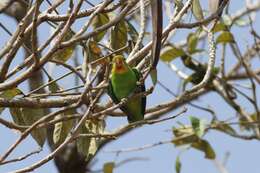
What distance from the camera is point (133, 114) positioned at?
101 inches

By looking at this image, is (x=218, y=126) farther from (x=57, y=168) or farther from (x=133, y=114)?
(x=57, y=168)

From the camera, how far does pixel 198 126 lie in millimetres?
3000

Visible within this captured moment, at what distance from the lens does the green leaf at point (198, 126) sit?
2.96 meters

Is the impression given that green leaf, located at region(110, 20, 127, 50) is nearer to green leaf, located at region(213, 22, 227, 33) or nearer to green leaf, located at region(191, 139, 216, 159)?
green leaf, located at region(213, 22, 227, 33)

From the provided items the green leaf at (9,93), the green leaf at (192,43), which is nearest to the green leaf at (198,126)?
the green leaf at (192,43)

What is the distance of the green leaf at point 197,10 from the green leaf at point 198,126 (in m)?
1.05

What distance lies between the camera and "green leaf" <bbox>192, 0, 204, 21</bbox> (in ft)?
6.27

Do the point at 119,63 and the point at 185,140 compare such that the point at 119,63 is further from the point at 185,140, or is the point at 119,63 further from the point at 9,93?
the point at 185,140

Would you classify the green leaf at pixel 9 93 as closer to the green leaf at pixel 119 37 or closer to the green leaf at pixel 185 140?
the green leaf at pixel 119 37

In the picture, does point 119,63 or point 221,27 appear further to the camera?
point 221,27

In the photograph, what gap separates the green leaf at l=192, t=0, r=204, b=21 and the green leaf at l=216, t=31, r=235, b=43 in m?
1.16

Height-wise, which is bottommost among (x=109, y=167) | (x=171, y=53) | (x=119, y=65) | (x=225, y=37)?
(x=109, y=167)

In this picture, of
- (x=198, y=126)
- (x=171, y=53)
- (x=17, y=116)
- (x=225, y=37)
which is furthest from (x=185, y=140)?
(x=17, y=116)

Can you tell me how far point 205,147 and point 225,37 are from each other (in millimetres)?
504
